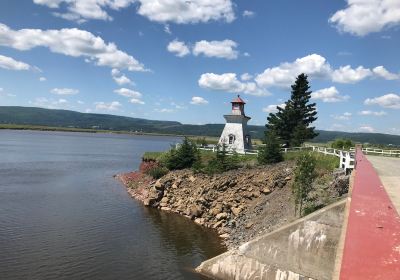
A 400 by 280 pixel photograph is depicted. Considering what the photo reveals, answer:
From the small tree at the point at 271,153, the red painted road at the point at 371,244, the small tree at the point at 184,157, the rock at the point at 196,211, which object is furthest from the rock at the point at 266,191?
the red painted road at the point at 371,244

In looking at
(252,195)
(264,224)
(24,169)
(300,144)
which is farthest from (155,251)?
(24,169)

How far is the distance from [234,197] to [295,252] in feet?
54.2

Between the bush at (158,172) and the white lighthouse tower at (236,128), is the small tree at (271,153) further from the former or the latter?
the bush at (158,172)

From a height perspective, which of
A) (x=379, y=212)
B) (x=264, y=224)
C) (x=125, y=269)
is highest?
(x=379, y=212)

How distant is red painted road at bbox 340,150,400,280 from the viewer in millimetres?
2924

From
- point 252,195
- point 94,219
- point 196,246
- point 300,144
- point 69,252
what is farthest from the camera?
point 300,144

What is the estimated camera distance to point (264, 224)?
86.1ft

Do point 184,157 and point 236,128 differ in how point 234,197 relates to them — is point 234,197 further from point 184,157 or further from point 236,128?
point 236,128

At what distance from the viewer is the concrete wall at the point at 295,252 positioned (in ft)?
51.7

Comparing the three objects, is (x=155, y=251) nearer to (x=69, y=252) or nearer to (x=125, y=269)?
(x=125, y=269)

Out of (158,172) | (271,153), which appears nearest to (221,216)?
(271,153)

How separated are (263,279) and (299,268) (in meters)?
1.94

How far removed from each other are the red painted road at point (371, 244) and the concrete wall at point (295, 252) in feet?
36.4

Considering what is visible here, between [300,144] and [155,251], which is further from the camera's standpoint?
[300,144]
